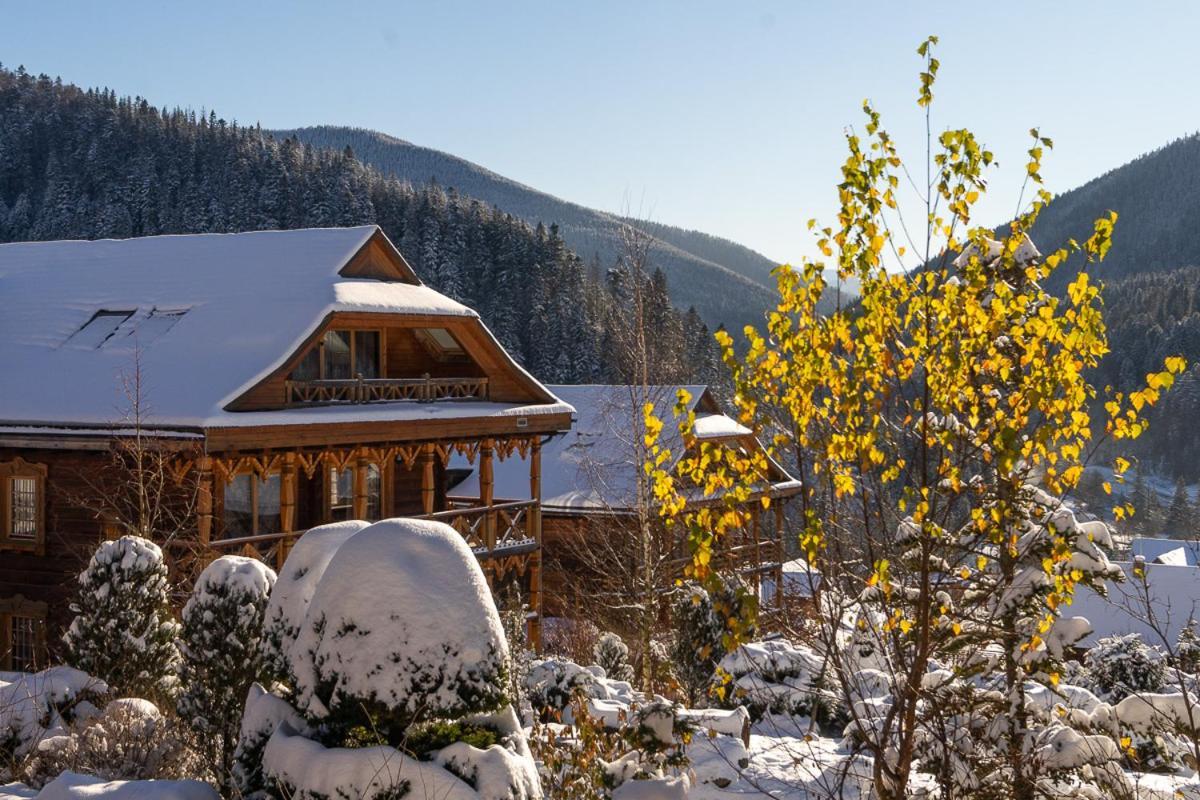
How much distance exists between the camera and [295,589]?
6.96m

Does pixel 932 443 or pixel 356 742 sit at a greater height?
pixel 932 443

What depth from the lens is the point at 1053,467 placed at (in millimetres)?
5488

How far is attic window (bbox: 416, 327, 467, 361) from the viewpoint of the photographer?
822 inches

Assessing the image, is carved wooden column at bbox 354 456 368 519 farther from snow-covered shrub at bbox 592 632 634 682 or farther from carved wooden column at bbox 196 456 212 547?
snow-covered shrub at bbox 592 632 634 682

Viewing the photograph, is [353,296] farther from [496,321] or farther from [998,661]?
[496,321]

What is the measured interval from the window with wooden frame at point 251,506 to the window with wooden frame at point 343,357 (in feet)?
6.20

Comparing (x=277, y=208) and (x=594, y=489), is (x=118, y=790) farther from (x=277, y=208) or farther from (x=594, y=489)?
(x=277, y=208)

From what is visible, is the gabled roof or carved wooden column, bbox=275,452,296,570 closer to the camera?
the gabled roof

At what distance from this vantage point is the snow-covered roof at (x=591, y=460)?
25750 millimetres

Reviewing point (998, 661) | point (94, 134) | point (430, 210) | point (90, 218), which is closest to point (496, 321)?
point (430, 210)

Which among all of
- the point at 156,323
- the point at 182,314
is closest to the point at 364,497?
the point at 182,314

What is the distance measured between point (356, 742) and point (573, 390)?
2702 centimetres

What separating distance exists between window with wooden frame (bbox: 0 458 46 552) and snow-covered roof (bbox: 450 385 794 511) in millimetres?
11097

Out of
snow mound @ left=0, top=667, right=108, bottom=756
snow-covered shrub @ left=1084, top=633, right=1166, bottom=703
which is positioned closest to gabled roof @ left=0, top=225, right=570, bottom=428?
snow mound @ left=0, top=667, right=108, bottom=756
